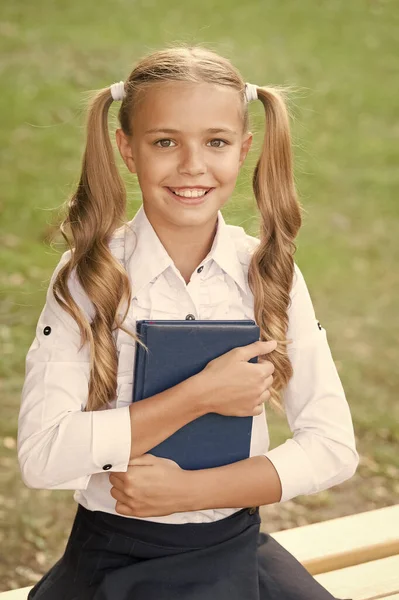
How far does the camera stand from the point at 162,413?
1696 mm

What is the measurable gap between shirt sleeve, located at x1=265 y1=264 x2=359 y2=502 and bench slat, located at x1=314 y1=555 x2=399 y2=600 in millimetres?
619

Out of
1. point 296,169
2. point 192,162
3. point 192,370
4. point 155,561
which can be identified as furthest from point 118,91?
point 296,169

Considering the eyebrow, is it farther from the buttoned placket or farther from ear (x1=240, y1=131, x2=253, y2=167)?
the buttoned placket

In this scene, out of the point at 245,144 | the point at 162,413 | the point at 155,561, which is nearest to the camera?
the point at 162,413

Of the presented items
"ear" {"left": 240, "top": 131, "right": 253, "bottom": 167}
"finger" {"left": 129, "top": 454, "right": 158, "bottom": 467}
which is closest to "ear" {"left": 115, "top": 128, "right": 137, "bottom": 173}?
"ear" {"left": 240, "top": 131, "right": 253, "bottom": 167}

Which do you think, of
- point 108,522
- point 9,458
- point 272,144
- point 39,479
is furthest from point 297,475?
point 9,458

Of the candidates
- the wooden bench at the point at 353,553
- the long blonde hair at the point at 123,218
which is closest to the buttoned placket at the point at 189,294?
the long blonde hair at the point at 123,218

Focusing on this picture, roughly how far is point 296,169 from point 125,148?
4.35 metres

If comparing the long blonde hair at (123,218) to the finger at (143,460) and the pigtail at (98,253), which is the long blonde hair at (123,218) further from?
the finger at (143,460)

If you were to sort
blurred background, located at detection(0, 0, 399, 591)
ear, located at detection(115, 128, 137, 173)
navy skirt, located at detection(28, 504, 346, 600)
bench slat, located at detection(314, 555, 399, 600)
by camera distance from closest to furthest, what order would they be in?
navy skirt, located at detection(28, 504, 346, 600)
ear, located at detection(115, 128, 137, 173)
bench slat, located at detection(314, 555, 399, 600)
blurred background, located at detection(0, 0, 399, 591)

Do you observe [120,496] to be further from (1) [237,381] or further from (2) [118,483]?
(1) [237,381]

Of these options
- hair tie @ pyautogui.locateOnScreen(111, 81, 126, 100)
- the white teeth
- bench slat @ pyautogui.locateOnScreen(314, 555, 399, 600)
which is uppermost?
hair tie @ pyautogui.locateOnScreen(111, 81, 126, 100)

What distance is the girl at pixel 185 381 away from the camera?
173cm

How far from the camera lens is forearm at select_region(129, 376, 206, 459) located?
1.70 metres
